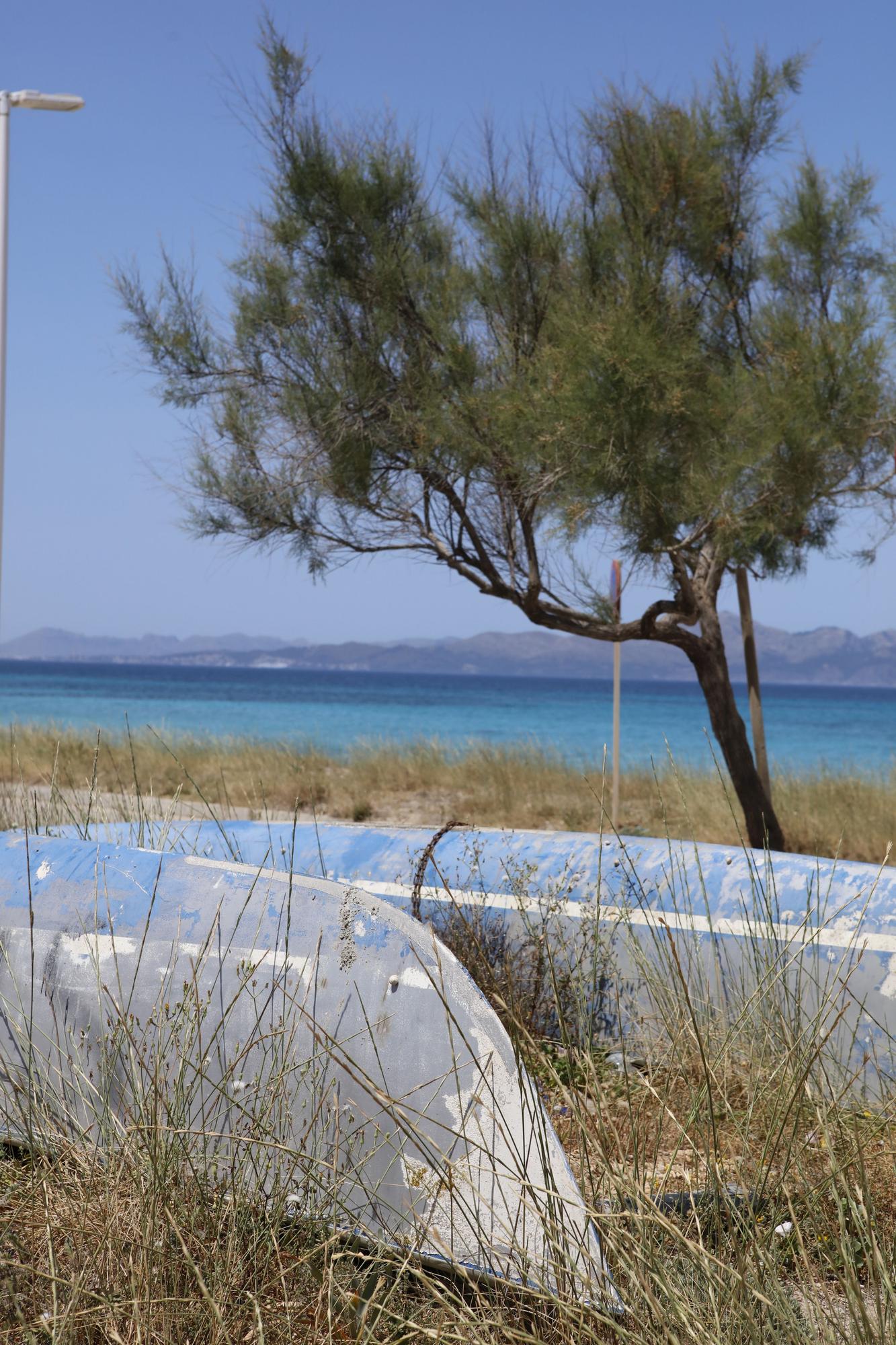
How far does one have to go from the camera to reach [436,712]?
154 feet

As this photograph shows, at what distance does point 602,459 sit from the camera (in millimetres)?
5453

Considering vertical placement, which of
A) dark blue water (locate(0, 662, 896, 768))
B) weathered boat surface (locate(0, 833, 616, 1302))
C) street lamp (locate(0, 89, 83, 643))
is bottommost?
dark blue water (locate(0, 662, 896, 768))

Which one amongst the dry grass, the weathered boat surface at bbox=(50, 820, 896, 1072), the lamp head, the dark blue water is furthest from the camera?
the dark blue water

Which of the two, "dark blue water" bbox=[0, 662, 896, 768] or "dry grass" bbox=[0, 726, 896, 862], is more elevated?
"dry grass" bbox=[0, 726, 896, 862]

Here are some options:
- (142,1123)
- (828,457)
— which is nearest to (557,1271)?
(142,1123)

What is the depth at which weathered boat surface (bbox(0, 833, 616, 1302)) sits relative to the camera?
82.4 inches

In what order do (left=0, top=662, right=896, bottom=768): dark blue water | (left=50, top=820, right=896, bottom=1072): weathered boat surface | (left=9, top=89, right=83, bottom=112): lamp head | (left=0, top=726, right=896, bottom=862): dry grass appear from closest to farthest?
(left=50, top=820, right=896, bottom=1072): weathered boat surface
(left=9, top=89, right=83, bottom=112): lamp head
(left=0, top=726, right=896, bottom=862): dry grass
(left=0, top=662, right=896, bottom=768): dark blue water

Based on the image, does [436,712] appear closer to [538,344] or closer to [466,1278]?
[538,344]

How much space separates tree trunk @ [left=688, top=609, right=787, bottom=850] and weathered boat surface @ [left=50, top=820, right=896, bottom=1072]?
2.42 m

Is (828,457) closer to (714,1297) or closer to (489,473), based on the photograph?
(489,473)

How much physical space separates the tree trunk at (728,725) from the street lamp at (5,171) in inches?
164

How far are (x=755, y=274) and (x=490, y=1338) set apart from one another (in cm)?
651

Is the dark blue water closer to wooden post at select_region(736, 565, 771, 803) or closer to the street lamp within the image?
wooden post at select_region(736, 565, 771, 803)

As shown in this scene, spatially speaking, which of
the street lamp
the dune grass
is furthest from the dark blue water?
the dune grass
